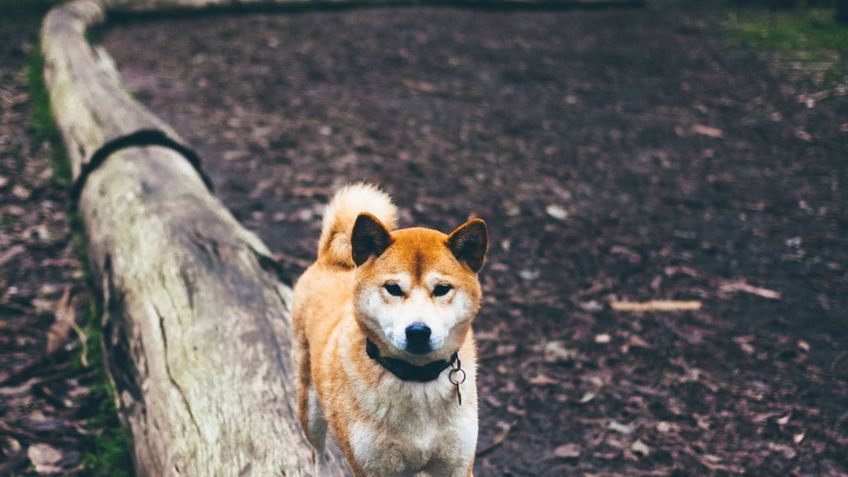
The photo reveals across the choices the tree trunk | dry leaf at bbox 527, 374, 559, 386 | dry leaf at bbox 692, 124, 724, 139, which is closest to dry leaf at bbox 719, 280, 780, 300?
dry leaf at bbox 527, 374, 559, 386

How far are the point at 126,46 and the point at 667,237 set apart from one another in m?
7.69

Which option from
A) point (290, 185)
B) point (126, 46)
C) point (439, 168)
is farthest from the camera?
point (126, 46)

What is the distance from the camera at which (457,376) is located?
2.58 metres

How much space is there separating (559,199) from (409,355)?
15.3ft

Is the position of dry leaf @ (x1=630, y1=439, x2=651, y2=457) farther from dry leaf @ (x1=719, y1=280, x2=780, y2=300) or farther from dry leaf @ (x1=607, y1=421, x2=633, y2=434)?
dry leaf @ (x1=719, y1=280, x2=780, y2=300)

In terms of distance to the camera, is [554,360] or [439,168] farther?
[439,168]

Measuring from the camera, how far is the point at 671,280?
5688 millimetres

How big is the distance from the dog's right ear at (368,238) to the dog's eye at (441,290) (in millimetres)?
229

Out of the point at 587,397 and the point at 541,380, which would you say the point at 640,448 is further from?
the point at 541,380

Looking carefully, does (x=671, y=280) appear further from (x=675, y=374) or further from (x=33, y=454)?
(x=33, y=454)

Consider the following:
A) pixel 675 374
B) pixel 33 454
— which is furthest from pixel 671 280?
pixel 33 454

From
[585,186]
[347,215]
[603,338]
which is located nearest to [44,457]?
[347,215]

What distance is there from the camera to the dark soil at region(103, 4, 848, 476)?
4.39m

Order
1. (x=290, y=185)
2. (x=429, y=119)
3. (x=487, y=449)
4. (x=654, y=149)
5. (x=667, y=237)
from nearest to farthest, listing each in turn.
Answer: (x=487, y=449) → (x=667, y=237) → (x=290, y=185) → (x=654, y=149) → (x=429, y=119)
